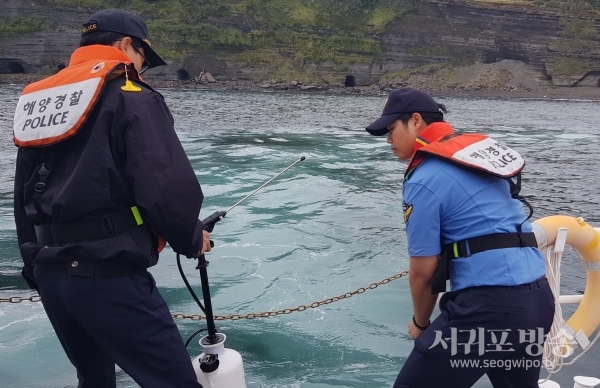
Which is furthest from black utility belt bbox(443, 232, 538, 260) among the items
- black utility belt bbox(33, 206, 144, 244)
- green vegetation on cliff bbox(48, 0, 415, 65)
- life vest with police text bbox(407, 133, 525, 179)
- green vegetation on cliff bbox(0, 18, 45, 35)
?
green vegetation on cliff bbox(0, 18, 45, 35)

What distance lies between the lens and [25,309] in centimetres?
647

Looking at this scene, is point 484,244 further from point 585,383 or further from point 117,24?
point 117,24

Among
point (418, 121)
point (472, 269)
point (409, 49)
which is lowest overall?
point (409, 49)

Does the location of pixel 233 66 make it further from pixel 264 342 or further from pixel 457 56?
pixel 264 342

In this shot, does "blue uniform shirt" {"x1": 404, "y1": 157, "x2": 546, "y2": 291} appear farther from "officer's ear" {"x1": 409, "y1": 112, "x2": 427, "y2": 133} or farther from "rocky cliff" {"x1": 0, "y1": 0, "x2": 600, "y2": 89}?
"rocky cliff" {"x1": 0, "y1": 0, "x2": 600, "y2": 89}

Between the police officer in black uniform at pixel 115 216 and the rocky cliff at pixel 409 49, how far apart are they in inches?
3149

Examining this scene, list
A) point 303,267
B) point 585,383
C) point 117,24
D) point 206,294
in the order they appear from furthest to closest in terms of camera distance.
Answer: point 303,267 → point 585,383 → point 206,294 → point 117,24

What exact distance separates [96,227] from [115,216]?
96 millimetres

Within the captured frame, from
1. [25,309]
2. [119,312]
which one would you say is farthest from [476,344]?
[25,309]

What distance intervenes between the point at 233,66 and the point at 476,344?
84.9 m

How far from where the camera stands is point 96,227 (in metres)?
2.58

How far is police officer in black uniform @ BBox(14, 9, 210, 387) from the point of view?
8.25 feet

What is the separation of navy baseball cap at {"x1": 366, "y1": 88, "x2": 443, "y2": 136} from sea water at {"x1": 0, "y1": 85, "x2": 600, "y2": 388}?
2.79 meters

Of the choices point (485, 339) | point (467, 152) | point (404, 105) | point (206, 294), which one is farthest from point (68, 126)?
point (485, 339)
